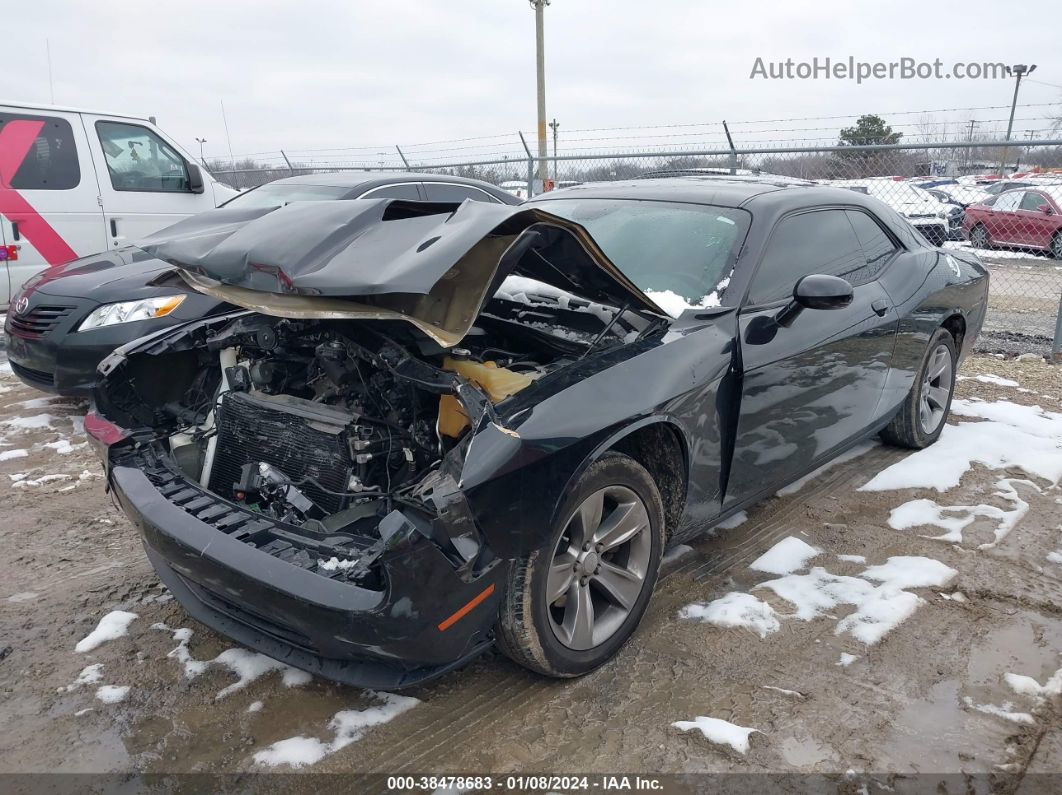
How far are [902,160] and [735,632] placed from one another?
1058 centimetres

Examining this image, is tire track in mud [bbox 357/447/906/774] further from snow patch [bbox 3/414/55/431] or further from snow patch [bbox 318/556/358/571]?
snow patch [bbox 3/414/55/431]

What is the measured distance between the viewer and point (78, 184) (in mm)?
7012

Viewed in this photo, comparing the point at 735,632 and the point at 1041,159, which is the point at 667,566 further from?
the point at 1041,159

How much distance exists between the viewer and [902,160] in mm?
11328

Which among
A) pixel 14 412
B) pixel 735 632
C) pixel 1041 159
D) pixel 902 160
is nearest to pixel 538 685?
pixel 735 632

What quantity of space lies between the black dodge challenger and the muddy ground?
Answer: 23cm

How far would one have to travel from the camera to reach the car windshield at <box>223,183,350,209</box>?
6.12m

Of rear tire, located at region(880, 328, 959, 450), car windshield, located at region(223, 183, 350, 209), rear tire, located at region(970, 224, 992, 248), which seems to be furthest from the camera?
rear tire, located at region(970, 224, 992, 248)

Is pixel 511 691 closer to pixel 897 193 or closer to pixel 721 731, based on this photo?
pixel 721 731

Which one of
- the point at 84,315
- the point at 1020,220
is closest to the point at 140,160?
the point at 84,315

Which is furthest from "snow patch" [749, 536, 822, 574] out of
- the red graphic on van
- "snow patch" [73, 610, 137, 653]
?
the red graphic on van

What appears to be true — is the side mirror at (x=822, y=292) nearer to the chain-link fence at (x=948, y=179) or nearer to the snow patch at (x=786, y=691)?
the snow patch at (x=786, y=691)

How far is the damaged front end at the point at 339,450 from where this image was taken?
2154 mm

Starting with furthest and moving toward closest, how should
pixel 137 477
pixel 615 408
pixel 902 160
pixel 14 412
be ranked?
1. pixel 902 160
2. pixel 14 412
3. pixel 137 477
4. pixel 615 408
